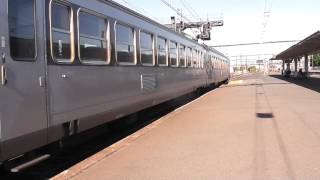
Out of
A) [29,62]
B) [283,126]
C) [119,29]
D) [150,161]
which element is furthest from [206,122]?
[29,62]

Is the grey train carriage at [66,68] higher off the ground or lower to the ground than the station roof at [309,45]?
lower

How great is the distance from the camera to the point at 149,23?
13047 millimetres

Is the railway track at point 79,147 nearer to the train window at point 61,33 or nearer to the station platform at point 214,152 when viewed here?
the station platform at point 214,152

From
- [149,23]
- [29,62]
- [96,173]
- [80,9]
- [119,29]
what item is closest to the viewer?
[29,62]

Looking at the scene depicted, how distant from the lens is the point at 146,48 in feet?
41.2

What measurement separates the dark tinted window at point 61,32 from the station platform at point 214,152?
→ 6.15ft

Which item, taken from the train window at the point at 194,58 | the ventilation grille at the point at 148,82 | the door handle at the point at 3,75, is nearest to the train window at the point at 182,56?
the train window at the point at 194,58

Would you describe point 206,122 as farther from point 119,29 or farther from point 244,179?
point 244,179

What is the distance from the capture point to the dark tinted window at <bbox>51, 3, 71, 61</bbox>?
280 inches

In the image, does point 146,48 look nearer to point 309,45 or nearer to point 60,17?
point 60,17

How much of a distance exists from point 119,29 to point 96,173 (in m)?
3.77

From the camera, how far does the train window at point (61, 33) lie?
7.10m

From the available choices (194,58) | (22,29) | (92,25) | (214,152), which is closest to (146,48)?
(92,25)

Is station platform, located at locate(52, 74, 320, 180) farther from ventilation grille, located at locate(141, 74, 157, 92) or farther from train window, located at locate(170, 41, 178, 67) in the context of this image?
train window, located at locate(170, 41, 178, 67)
